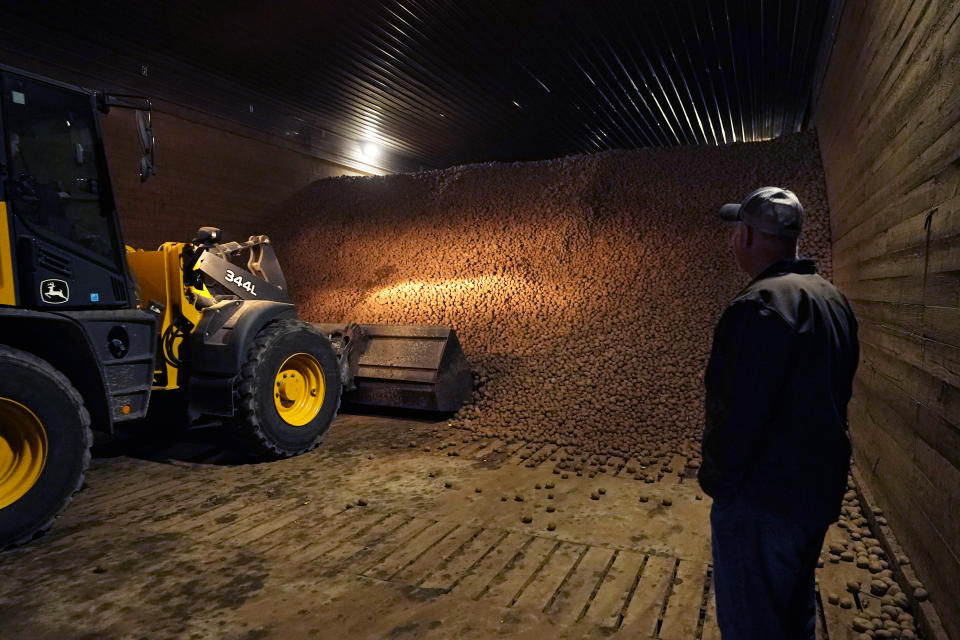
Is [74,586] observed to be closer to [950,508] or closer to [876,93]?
[950,508]

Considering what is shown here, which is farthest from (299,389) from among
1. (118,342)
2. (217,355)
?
(118,342)

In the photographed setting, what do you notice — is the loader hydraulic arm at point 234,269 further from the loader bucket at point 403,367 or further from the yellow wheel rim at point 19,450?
the yellow wheel rim at point 19,450

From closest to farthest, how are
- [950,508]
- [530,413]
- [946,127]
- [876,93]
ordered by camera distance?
[950,508], [946,127], [876,93], [530,413]

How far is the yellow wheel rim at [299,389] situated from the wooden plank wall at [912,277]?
444 centimetres

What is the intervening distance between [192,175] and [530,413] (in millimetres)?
7128

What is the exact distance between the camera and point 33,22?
728 centimetres

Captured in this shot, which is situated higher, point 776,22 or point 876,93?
point 776,22

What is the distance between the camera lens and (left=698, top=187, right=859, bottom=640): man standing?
1702 mm

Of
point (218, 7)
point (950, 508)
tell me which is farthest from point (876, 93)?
point (218, 7)

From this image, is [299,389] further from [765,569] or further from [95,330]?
[765,569]

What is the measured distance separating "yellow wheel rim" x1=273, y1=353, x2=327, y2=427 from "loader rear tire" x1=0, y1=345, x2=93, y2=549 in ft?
6.03

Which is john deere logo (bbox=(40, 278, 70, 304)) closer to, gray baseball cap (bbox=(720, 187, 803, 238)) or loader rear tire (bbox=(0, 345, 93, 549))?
loader rear tire (bbox=(0, 345, 93, 549))

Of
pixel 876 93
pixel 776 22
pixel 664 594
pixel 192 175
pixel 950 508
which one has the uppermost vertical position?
pixel 776 22

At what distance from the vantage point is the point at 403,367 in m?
6.57
